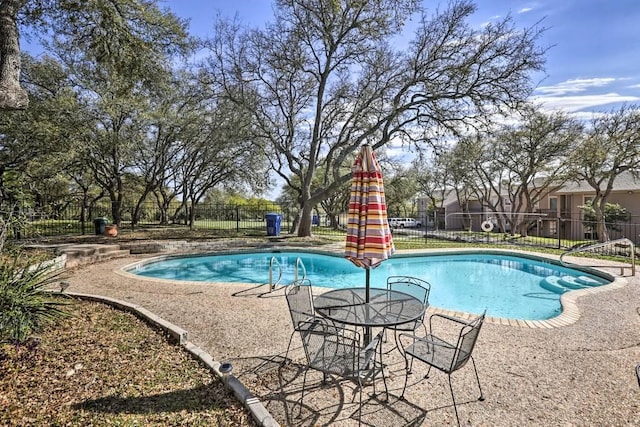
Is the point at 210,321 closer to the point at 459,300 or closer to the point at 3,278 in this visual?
the point at 3,278

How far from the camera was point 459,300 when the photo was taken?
7.16m

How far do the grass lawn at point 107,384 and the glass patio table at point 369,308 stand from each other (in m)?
1.07

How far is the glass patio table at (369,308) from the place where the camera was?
2.87m

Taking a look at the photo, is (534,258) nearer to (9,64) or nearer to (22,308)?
(22,308)

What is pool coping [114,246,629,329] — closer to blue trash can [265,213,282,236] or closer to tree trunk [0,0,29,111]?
blue trash can [265,213,282,236]

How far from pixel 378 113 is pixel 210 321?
11496mm

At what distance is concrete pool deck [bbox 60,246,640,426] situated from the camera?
2.53 m

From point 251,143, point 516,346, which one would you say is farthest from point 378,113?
→ point 516,346

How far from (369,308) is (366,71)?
1264cm

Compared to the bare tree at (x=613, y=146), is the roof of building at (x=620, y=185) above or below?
below

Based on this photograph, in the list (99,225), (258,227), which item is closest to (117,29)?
(99,225)

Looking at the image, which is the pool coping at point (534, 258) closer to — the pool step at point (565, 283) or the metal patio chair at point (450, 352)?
the pool step at point (565, 283)

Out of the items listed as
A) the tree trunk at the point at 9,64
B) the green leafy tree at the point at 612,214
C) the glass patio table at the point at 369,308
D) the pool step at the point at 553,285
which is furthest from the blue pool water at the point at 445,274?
the green leafy tree at the point at 612,214

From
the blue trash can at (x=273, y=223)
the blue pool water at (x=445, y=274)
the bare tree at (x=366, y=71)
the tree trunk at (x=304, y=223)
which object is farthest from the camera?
the blue trash can at (x=273, y=223)
